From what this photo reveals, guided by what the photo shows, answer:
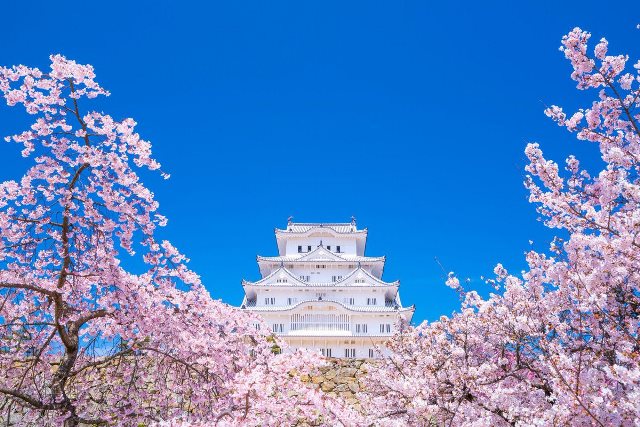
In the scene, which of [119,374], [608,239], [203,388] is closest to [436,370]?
[608,239]

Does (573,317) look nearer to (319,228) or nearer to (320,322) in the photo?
(320,322)

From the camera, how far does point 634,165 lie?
235 inches

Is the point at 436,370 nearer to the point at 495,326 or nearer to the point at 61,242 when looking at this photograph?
the point at 495,326

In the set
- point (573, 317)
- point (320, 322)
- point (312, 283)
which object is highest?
point (312, 283)

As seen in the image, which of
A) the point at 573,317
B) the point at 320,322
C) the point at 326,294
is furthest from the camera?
the point at 326,294

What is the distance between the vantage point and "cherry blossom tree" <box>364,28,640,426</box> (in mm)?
4859

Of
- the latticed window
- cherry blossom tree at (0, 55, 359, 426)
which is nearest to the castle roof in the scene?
the latticed window

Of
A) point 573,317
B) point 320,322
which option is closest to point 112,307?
point 573,317

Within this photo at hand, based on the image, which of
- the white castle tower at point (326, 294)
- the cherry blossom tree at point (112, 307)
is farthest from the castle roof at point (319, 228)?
the cherry blossom tree at point (112, 307)

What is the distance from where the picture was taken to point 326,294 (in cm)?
4206

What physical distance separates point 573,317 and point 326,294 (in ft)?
119

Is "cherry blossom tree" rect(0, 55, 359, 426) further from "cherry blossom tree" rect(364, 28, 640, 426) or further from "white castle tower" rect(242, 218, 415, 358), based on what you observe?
"white castle tower" rect(242, 218, 415, 358)

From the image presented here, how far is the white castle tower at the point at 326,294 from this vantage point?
39.0m

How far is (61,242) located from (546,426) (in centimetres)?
695
